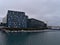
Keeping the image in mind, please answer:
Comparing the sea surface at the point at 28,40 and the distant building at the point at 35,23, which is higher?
the distant building at the point at 35,23

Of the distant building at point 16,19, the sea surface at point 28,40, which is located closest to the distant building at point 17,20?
the distant building at point 16,19

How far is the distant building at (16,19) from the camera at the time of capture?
7944 cm

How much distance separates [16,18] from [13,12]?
176 inches

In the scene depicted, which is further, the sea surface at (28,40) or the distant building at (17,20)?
the distant building at (17,20)

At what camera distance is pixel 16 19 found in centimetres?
8175

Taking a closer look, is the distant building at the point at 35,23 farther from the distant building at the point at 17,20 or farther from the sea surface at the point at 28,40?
the sea surface at the point at 28,40

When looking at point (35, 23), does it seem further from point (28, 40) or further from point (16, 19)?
point (28, 40)

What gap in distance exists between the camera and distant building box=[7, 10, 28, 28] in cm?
7944

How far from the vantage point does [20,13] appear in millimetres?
82250

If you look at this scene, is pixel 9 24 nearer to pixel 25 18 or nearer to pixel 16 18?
pixel 16 18

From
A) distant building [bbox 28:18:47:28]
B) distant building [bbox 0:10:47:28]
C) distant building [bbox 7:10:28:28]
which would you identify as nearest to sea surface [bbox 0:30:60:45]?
distant building [bbox 7:10:28:28]

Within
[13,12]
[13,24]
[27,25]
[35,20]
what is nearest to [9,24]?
[13,24]

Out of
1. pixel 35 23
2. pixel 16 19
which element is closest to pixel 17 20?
pixel 16 19

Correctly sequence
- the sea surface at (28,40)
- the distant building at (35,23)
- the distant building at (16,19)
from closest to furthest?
the sea surface at (28,40) → the distant building at (16,19) → the distant building at (35,23)
